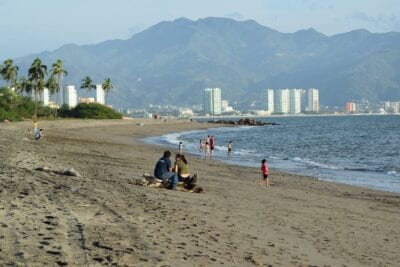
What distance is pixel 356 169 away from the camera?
3056 cm

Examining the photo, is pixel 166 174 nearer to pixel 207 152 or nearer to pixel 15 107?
pixel 207 152

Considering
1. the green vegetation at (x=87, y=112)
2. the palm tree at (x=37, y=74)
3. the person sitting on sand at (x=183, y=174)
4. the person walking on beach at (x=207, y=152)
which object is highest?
the palm tree at (x=37, y=74)

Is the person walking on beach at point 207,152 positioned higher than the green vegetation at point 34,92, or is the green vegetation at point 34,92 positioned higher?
the green vegetation at point 34,92

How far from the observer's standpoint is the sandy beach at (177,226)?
7.65 metres

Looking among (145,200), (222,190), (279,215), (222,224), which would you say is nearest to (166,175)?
(222,190)

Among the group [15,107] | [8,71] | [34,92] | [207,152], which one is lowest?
[207,152]

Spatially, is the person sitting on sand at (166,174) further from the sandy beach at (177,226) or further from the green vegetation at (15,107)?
the green vegetation at (15,107)

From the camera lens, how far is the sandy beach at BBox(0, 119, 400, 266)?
301 inches

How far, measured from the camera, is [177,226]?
9.93 m

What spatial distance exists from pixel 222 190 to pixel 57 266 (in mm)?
10961

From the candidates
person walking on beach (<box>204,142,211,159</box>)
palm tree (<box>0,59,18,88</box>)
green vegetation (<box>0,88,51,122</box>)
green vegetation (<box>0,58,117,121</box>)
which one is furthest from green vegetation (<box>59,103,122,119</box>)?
person walking on beach (<box>204,142,211,159</box>)

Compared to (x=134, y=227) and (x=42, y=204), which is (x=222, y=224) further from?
(x=42, y=204)

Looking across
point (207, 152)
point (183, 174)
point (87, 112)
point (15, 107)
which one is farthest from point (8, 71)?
point (183, 174)

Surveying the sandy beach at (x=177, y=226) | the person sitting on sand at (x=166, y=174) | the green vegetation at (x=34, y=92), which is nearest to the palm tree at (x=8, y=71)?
the green vegetation at (x=34, y=92)
